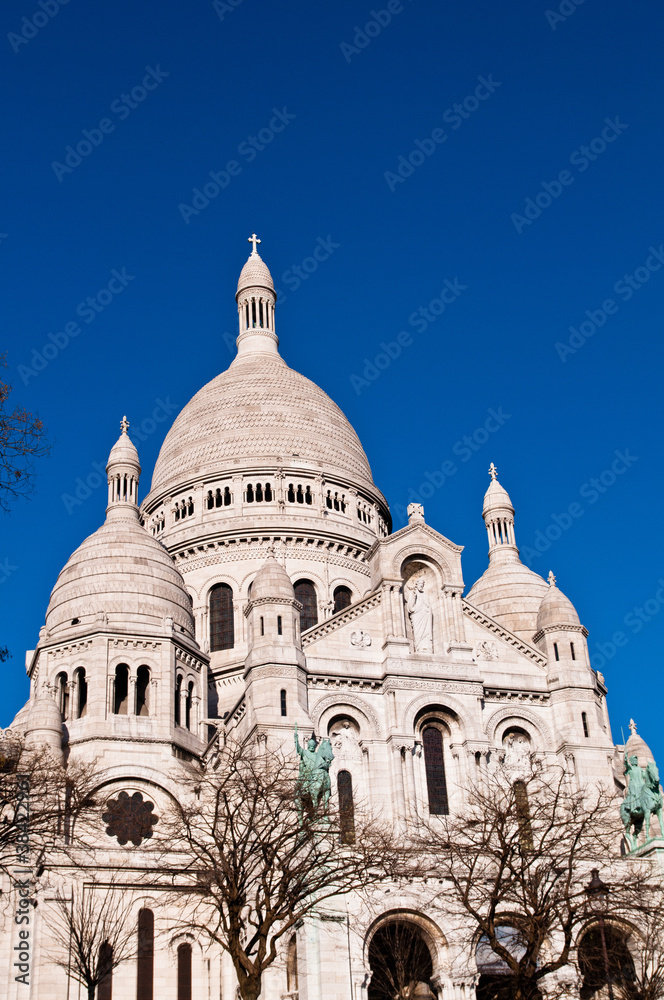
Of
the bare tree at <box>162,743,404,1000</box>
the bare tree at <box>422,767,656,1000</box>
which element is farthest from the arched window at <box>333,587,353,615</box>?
the bare tree at <box>162,743,404,1000</box>

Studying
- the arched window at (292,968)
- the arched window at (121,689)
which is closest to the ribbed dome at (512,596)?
the arched window at (121,689)

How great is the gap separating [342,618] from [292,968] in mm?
15189

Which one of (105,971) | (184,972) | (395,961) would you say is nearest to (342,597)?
(184,972)

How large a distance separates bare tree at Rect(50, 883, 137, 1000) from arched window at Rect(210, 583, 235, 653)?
22.7m

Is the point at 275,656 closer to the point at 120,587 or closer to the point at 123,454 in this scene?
the point at 120,587

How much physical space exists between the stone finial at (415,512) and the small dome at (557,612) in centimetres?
707

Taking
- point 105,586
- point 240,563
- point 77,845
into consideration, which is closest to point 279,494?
point 240,563

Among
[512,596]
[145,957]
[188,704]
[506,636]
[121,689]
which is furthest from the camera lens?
[512,596]

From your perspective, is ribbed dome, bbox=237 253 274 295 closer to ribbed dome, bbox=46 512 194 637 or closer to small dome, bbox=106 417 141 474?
small dome, bbox=106 417 141 474

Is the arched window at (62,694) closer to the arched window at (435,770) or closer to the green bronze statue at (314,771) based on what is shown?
the green bronze statue at (314,771)

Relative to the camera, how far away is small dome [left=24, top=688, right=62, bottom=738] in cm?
5044

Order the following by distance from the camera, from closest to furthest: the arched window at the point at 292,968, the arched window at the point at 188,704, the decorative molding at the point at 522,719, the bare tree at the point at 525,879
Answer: the bare tree at the point at 525,879 < the arched window at the point at 292,968 < the decorative molding at the point at 522,719 < the arched window at the point at 188,704

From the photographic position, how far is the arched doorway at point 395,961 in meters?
42.9

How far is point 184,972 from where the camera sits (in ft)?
149
